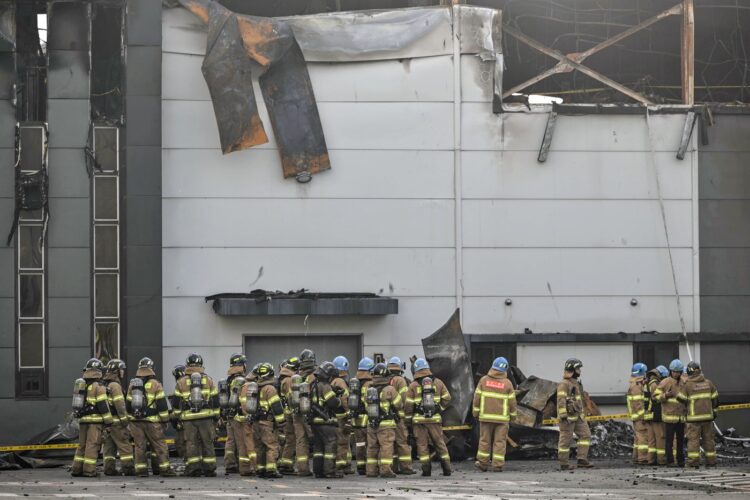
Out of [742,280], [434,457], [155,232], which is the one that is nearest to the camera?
[434,457]

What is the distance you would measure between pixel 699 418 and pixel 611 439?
4029 millimetres

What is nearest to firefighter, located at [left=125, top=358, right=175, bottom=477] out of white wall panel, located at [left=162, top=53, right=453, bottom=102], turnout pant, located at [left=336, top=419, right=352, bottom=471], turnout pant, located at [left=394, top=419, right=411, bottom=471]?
turnout pant, located at [left=336, top=419, right=352, bottom=471]

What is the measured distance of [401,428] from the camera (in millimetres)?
24594

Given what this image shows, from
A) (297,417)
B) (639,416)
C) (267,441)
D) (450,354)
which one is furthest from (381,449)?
(639,416)

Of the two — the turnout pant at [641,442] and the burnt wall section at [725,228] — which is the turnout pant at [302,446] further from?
the burnt wall section at [725,228]

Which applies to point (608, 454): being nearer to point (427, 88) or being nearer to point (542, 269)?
point (542, 269)

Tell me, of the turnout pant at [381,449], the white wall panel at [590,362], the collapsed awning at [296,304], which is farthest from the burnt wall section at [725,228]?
the turnout pant at [381,449]

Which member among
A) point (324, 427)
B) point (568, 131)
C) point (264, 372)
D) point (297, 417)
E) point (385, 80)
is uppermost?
point (385, 80)

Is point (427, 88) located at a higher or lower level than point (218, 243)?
higher

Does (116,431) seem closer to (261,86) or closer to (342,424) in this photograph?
(342,424)

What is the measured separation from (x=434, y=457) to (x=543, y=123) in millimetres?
7763

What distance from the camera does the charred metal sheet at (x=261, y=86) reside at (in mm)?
30469

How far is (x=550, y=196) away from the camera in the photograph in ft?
104

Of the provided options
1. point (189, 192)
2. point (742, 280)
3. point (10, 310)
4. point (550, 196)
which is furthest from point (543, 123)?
point (10, 310)
